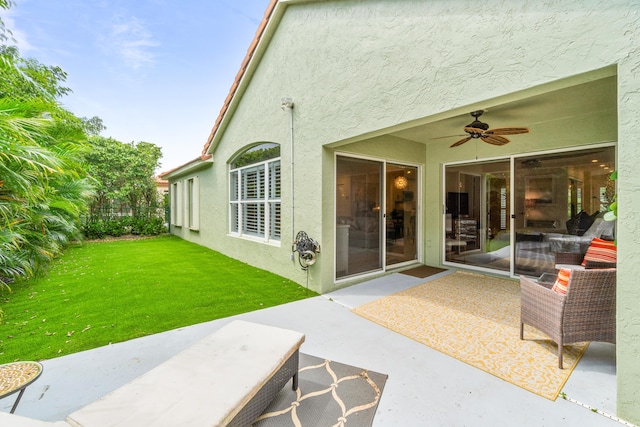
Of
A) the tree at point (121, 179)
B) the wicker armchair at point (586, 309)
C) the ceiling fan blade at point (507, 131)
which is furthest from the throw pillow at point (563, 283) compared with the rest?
the tree at point (121, 179)

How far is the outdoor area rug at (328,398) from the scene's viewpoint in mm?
2320

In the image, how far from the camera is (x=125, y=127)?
63.7 feet

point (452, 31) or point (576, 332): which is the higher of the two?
point (452, 31)

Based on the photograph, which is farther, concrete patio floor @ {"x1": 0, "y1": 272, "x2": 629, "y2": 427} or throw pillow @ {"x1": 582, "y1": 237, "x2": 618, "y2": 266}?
throw pillow @ {"x1": 582, "y1": 237, "x2": 618, "y2": 266}

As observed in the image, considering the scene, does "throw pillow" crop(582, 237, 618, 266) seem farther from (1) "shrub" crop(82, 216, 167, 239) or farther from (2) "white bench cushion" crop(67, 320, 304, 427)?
(1) "shrub" crop(82, 216, 167, 239)

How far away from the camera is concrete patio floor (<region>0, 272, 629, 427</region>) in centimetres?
238

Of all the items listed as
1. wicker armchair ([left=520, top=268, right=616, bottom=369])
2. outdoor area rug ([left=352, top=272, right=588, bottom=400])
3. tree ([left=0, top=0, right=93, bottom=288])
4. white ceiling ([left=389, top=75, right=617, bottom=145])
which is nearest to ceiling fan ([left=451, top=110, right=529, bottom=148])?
white ceiling ([left=389, top=75, right=617, bottom=145])

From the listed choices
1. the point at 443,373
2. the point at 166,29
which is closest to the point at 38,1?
the point at 166,29

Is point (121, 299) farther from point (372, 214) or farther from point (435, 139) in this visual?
point (435, 139)

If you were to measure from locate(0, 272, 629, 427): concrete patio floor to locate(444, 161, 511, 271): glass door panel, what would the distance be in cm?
345

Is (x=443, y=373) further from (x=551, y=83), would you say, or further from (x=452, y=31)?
(x=452, y=31)

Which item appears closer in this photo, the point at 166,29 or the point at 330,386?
the point at 330,386

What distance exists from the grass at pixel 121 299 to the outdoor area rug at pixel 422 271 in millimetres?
2735

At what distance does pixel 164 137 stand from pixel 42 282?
55.1 ft
